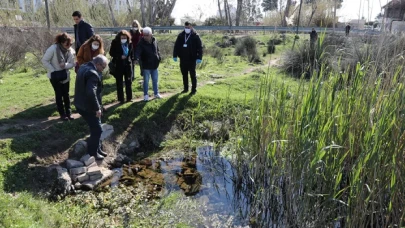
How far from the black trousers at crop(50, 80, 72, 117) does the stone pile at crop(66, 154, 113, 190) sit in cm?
134

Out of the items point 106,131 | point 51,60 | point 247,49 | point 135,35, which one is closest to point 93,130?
point 106,131

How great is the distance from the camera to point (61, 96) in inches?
245

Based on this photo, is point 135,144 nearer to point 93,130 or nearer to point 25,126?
point 93,130

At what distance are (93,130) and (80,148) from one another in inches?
23.9

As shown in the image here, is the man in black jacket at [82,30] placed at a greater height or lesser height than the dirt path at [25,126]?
greater

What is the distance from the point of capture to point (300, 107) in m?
4.00

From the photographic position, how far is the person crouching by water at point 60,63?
19.3 ft

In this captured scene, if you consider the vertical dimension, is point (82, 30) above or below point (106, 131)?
above

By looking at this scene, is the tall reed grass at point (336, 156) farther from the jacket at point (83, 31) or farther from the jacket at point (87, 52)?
the jacket at point (83, 31)

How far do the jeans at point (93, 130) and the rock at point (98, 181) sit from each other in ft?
1.32

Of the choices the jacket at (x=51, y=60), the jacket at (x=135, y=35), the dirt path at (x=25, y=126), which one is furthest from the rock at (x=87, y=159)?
the jacket at (x=135, y=35)

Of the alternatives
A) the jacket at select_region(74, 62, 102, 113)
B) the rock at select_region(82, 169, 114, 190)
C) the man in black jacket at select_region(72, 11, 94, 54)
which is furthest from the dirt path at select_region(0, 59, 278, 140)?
the man in black jacket at select_region(72, 11, 94, 54)

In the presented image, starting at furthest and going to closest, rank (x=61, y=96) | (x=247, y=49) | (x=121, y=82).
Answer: (x=247, y=49)
(x=121, y=82)
(x=61, y=96)

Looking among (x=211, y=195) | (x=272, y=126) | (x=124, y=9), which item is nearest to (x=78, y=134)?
(x=211, y=195)
